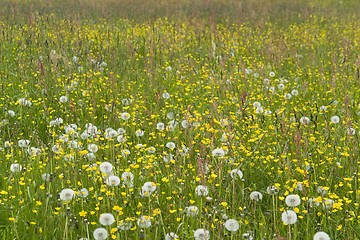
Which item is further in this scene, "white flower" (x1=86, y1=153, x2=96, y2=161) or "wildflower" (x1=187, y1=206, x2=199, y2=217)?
"white flower" (x1=86, y1=153, x2=96, y2=161)

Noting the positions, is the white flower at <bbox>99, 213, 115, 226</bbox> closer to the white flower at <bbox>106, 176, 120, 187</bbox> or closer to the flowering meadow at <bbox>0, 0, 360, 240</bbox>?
the flowering meadow at <bbox>0, 0, 360, 240</bbox>

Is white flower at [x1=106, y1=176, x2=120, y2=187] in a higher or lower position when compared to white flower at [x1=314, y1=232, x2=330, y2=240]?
higher

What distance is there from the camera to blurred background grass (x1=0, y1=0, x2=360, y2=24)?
31.9 feet

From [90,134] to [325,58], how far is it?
447 cm

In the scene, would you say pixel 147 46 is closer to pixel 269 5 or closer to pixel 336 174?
pixel 336 174

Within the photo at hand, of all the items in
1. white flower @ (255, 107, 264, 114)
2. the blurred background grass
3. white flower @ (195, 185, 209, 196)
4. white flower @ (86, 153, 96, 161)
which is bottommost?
white flower @ (86, 153, 96, 161)

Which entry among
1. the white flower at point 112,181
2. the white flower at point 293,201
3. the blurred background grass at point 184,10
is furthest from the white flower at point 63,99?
the blurred background grass at point 184,10

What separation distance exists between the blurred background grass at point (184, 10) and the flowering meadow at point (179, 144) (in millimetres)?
1592

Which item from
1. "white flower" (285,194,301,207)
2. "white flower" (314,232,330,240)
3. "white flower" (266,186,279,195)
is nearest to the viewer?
"white flower" (314,232,330,240)

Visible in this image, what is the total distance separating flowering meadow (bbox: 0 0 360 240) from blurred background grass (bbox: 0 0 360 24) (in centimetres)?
159

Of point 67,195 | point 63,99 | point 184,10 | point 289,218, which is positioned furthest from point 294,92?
point 184,10

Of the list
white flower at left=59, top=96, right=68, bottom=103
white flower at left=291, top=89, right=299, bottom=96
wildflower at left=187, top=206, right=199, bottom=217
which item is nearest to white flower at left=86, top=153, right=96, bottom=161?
wildflower at left=187, top=206, right=199, bottom=217

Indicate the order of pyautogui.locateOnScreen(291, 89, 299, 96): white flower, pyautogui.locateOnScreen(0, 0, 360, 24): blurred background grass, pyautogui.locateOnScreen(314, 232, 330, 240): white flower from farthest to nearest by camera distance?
pyautogui.locateOnScreen(0, 0, 360, 24): blurred background grass < pyautogui.locateOnScreen(291, 89, 299, 96): white flower < pyautogui.locateOnScreen(314, 232, 330, 240): white flower

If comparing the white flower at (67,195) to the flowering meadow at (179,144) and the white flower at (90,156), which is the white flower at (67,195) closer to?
the flowering meadow at (179,144)
